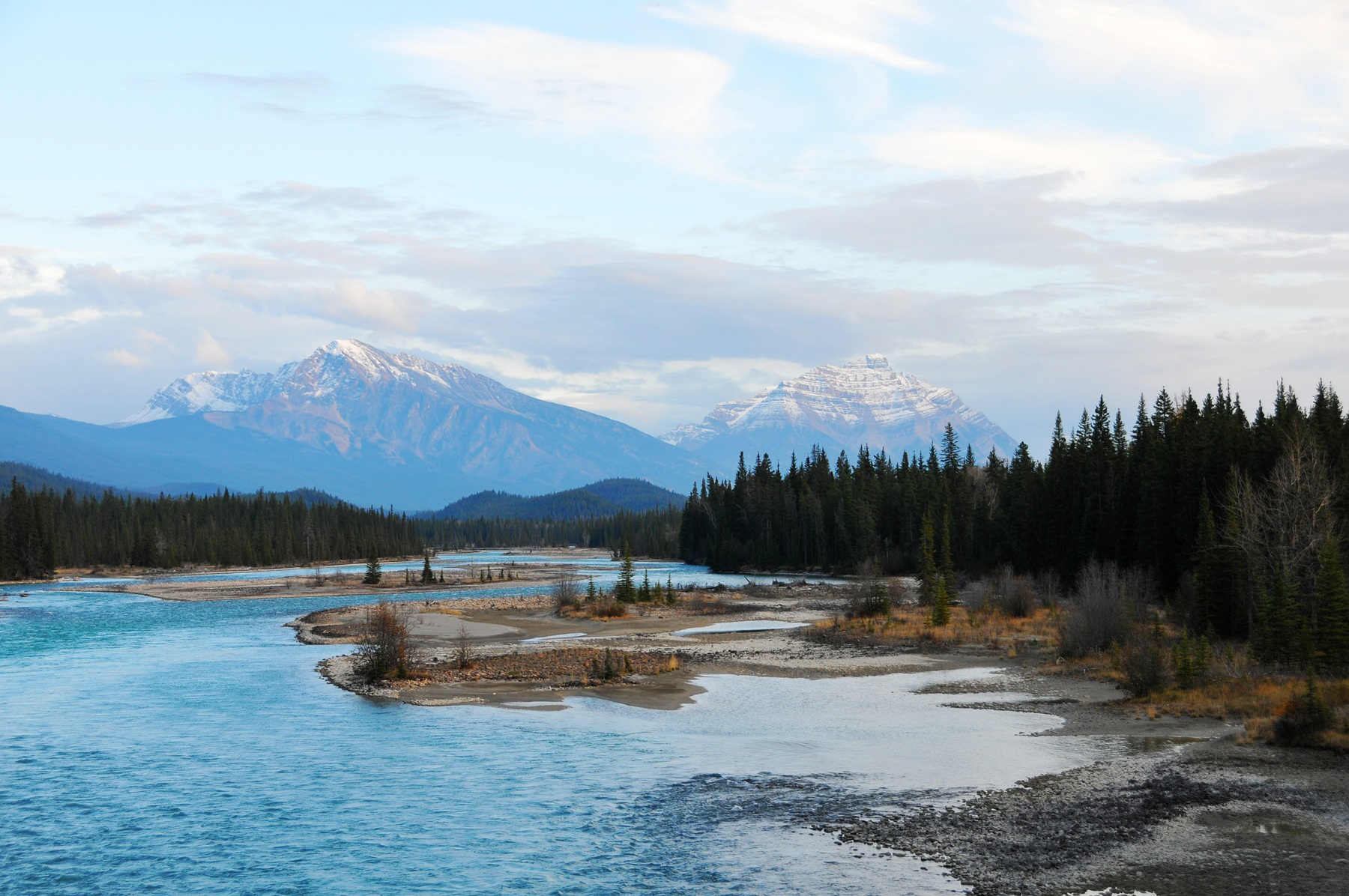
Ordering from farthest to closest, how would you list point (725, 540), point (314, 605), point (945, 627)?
point (725, 540)
point (314, 605)
point (945, 627)

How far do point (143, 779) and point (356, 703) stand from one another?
11.2 m

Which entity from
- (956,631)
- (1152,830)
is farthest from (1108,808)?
(956,631)

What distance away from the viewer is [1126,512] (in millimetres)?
72438

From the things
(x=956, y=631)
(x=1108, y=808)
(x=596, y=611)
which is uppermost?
(x=1108, y=808)

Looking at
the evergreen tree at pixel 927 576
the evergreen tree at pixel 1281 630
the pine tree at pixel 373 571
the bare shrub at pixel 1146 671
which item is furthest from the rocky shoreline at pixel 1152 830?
the pine tree at pixel 373 571

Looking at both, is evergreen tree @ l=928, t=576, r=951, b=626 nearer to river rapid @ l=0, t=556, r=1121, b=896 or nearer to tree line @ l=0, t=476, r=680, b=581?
river rapid @ l=0, t=556, r=1121, b=896

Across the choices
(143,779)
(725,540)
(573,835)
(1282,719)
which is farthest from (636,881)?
(725,540)

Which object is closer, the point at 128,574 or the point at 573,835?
the point at 573,835

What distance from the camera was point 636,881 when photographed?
17.5m

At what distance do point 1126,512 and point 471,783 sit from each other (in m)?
61.2

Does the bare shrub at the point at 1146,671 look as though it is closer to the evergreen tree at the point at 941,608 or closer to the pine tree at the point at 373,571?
the evergreen tree at the point at 941,608

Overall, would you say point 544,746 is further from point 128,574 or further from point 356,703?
point 128,574

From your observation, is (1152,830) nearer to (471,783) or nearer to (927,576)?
(471,783)

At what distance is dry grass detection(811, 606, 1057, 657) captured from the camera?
5225cm
